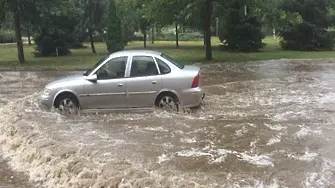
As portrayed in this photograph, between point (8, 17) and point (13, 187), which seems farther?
point (8, 17)

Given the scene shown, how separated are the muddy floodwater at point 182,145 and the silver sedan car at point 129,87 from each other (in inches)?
12.2

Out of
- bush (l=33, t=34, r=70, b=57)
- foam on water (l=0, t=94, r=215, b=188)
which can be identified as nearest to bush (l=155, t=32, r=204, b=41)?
bush (l=33, t=34, r=70, b=57)

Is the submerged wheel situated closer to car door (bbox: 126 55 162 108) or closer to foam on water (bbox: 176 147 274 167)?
car door (bbox: 126 55 162 108)

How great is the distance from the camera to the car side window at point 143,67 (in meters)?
10.6

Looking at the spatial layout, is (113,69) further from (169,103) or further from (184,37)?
(184,37)

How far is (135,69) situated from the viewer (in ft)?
34.7

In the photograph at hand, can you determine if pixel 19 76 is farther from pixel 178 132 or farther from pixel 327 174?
pixel 327 174

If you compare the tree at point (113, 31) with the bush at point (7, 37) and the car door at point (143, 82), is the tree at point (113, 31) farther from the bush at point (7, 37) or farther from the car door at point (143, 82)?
the bush at point (7, 37)

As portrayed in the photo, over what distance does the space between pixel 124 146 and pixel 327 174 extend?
3.46 meters

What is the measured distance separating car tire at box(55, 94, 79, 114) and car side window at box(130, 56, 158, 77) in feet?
5.07

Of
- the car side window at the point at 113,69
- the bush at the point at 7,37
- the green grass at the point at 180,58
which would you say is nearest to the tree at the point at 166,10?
the green grass at the point at 180,58

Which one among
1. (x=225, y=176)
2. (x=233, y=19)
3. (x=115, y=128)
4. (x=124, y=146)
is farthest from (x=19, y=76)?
(x=233, y=19)

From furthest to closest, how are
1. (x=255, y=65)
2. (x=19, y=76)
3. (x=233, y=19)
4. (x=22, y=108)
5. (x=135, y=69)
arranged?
(x=233, y=19), (x=255, y=65), (x=19, y=76), (x=22, y=108), (x=135, y=69)

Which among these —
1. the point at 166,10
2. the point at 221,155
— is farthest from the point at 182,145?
the point at 166,10
